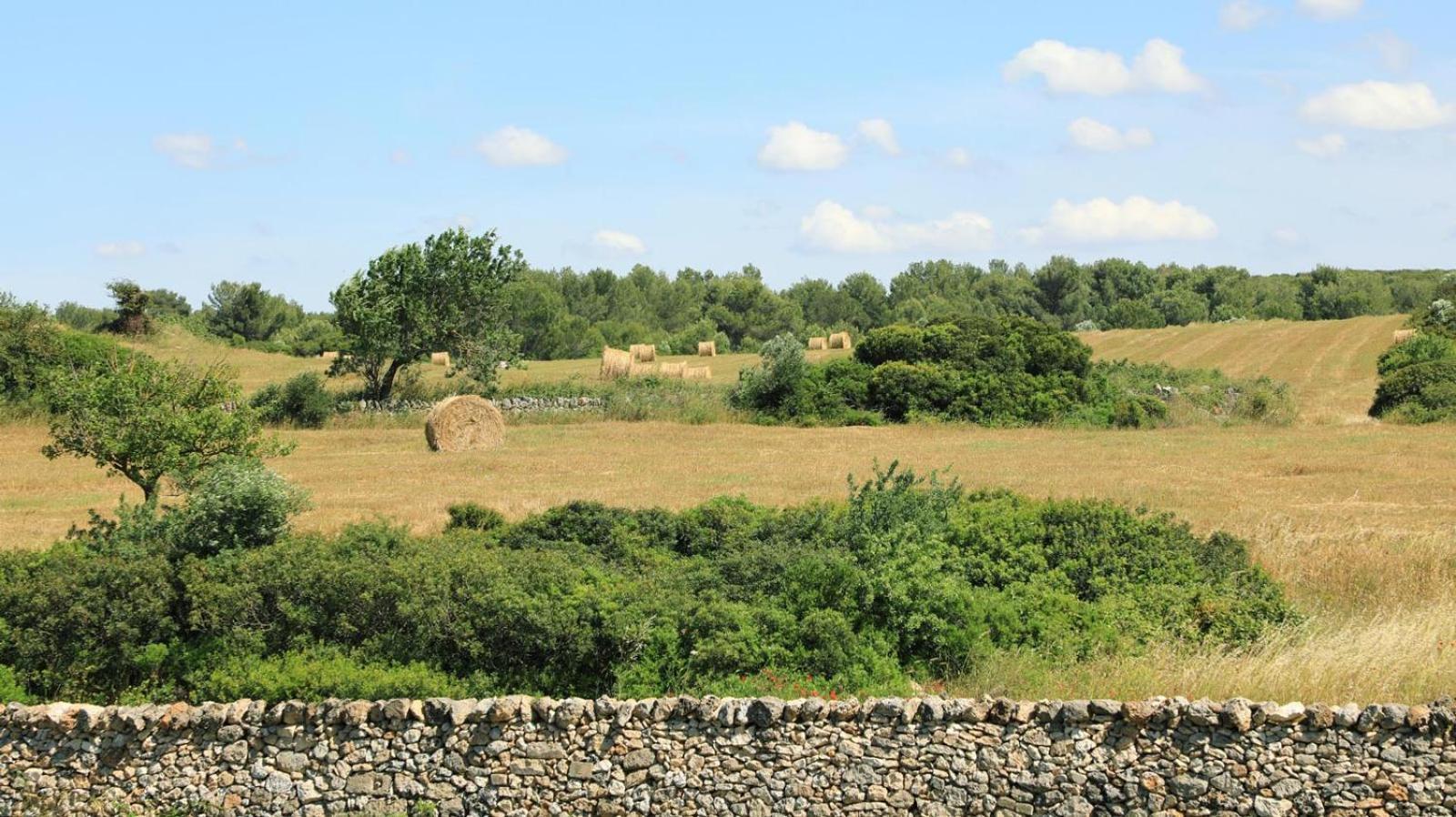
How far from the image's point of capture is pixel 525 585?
13930 millimetres

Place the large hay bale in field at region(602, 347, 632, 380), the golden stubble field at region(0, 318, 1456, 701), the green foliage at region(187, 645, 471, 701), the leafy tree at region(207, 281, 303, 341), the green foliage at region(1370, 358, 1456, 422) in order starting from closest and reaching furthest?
the green foliage at region(187, 645, 471, 701)
the golden stubble field at region(0, 318, 1456, 701)
the green foliage at region(1370, 358, 1456, 422)
the large hay bale in field at region(602, 347, 632, 380)
the leafy tree at region(207, 281, 303, 341)

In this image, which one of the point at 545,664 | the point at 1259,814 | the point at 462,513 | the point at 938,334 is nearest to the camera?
the point at 1259,814

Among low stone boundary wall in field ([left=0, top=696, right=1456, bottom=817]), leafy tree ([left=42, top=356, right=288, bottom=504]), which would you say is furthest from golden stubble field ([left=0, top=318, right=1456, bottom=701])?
leafy tree ([left=42, top=356, right=288, bottom=504])

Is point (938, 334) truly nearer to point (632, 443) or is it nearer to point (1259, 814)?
point (632, 443)

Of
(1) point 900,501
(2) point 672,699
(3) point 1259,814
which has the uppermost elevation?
(1) point 900,501

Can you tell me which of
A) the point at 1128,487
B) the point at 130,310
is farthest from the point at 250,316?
the point at 1128,487

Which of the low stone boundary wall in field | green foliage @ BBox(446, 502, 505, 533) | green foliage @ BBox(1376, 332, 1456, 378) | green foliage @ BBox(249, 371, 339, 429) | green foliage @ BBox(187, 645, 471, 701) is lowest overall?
the low stone boundary wall in field

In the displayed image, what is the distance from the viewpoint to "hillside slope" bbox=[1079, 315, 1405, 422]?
1881 inches

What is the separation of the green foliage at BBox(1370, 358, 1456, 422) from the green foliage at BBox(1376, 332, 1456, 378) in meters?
3.99

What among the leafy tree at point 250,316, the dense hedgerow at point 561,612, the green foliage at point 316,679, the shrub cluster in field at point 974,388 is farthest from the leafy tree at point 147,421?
the leafy tree at point 250,316

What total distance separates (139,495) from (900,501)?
15701 mm

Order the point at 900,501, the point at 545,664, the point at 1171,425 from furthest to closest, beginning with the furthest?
the point at 1171,425 → the point at 900,501 → the point at 545,664

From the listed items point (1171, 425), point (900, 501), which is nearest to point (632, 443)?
point (1171, 425)

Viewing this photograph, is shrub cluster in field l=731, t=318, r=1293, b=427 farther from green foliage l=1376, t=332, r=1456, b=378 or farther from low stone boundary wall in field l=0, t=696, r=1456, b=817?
low stone boundary wall in field l=0, t=696, r=1456, b=817
